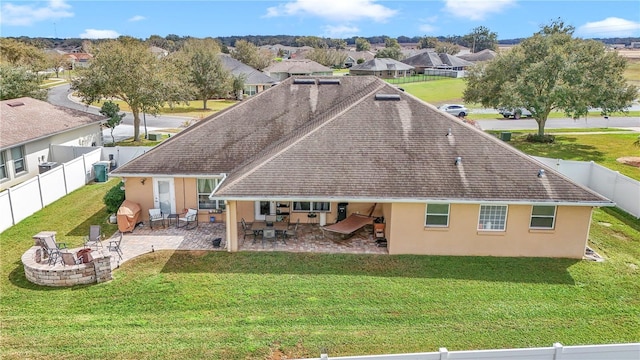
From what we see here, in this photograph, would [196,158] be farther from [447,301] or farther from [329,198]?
[447,301]

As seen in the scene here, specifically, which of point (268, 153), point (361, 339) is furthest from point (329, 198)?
point (361, 339)

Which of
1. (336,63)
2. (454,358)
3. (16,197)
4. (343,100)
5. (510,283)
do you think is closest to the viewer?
(454,358)

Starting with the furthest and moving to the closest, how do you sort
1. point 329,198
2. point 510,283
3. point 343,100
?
point 343,100 → point 329,198 → point 510,283

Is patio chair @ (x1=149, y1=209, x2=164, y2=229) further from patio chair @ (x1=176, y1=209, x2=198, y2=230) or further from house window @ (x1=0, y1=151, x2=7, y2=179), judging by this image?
house window @ (x1=0, y1=151, x2=7, y2=179)

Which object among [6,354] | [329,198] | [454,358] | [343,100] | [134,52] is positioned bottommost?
[6,354]

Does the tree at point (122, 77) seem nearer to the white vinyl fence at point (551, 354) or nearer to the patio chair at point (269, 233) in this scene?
the patio chair at point (269, 233)

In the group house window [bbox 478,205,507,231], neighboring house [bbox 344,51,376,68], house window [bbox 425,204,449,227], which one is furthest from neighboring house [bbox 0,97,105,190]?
neighboring house [bbox 344,51,376,68]

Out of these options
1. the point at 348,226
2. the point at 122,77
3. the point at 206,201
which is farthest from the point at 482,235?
the point at 122,77
